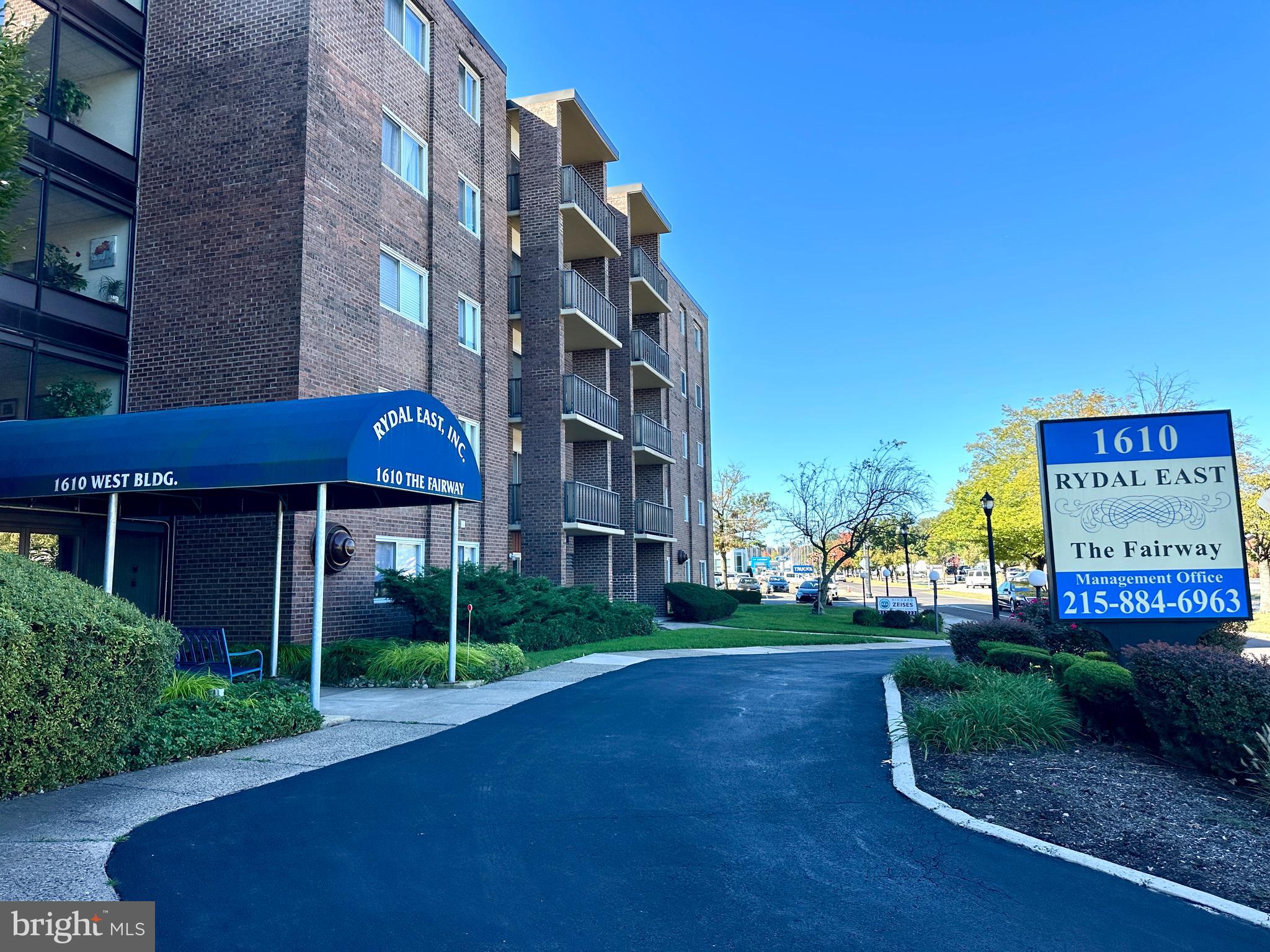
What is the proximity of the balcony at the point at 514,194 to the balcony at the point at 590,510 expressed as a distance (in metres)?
8.14

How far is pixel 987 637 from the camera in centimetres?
1378

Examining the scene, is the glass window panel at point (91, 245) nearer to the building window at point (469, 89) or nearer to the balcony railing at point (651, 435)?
the building window at point (469, 89)

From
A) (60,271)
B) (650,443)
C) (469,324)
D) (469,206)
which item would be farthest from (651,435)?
(60,271)

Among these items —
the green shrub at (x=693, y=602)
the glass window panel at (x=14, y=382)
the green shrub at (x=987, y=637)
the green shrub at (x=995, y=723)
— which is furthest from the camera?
the green shrub at (x=693, y=602)

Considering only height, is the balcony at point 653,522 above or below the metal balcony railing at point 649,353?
below

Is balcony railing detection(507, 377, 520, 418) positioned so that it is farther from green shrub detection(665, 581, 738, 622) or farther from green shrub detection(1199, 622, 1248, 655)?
green shrub detection(1199, 622, 1248, 655)

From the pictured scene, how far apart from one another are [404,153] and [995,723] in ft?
54.6

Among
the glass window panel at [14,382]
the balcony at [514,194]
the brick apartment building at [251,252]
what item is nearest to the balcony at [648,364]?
the balcony at [514,194]

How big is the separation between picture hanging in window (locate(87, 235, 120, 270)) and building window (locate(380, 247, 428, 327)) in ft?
15.5

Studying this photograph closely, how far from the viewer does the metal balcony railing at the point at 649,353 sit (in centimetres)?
3133

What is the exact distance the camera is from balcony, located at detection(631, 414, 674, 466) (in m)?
31.3

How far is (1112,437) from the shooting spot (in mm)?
10391

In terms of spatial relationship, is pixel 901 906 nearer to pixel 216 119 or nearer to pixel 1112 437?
pixel 1112 437

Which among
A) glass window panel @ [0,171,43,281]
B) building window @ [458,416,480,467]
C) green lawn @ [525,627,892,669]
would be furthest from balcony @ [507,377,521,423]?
glass window panel @ [0,171,43,281]
